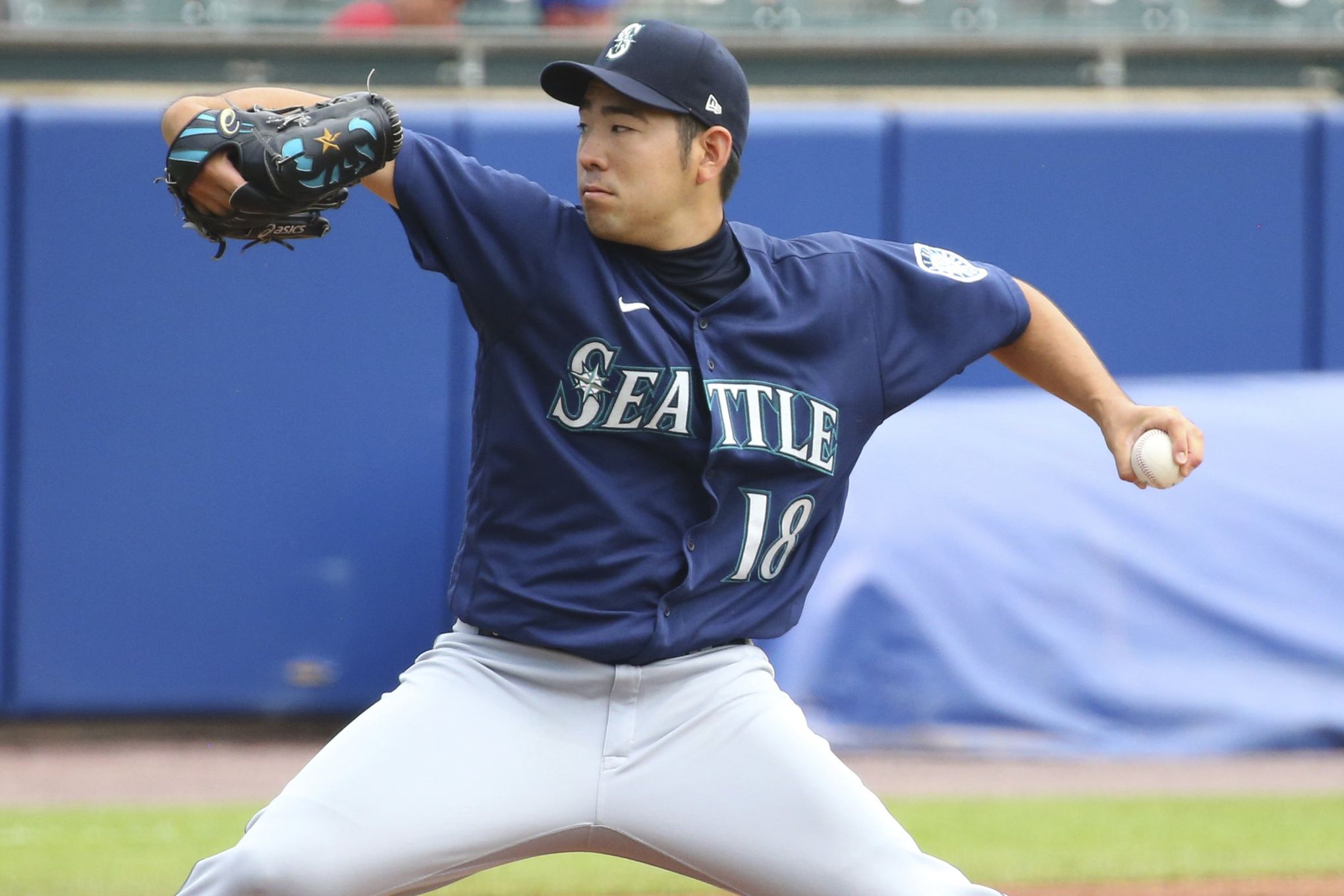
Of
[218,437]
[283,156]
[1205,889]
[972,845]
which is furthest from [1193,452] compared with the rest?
[218,437]

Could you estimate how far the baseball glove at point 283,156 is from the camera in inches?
84.1

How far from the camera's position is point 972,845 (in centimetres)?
455

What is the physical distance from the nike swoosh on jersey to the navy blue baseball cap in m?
0.31

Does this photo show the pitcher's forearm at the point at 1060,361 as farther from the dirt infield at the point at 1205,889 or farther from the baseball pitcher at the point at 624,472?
the dirt infield at the point at 1205,889

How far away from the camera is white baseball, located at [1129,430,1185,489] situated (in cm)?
245

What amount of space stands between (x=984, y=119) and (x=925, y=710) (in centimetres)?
277

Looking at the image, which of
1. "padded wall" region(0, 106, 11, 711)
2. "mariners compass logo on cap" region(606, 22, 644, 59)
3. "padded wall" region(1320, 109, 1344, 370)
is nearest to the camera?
"mariners compass logo on cap" region(606, 22, 644, 59)

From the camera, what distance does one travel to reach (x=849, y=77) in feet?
25.1

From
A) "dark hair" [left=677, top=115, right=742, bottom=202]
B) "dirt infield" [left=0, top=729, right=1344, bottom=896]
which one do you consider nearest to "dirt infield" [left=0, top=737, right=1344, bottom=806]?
"dirt infield" [left=0, top=729, right=1344, bottom=896]

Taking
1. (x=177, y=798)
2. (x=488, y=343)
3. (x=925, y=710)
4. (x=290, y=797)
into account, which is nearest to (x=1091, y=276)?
(x=925, y=710)

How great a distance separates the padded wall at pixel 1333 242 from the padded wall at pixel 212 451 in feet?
12.9

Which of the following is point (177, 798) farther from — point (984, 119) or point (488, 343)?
point (984, 119)

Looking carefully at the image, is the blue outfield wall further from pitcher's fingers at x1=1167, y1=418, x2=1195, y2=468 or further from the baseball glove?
pitcher's fingers at x1=1167, y1=418, x2=1195, y2=468

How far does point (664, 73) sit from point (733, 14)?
18.0 feet
